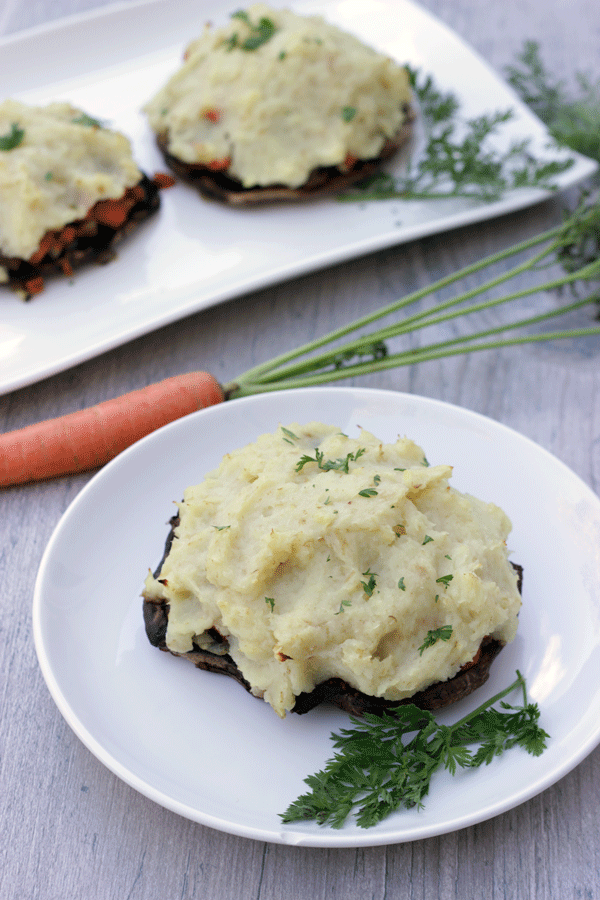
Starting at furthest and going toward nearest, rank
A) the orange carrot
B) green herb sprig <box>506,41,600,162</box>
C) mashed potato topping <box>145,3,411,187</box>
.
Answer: green herb sprig <box>506,41,600,162</box>
mashed potato topping <box>145,3,411,187</box>
the orange carrot

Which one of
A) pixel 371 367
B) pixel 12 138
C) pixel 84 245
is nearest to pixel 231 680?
pixel 371 367

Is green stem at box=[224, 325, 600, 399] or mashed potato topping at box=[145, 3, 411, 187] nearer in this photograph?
green stem at box=[224, 325, 600, 399]

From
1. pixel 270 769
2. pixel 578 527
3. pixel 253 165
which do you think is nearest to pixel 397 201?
pixel 253 165

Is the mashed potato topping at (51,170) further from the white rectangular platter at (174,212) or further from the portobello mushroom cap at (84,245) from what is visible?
the white rectangular platter at (174,212)

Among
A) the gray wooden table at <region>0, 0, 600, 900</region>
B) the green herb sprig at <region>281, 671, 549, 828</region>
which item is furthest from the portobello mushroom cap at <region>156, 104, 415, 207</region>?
the green herb sprig at <region>281, 671, 549, 828</region>

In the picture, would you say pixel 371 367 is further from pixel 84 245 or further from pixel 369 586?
pixel 84 245

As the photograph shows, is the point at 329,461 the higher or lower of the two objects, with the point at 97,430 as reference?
higher

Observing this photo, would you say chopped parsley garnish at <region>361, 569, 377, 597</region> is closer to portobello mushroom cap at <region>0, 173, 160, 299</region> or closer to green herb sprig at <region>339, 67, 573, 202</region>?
portobello mushroom cap at <region>0, 173, 160, 299</region>
